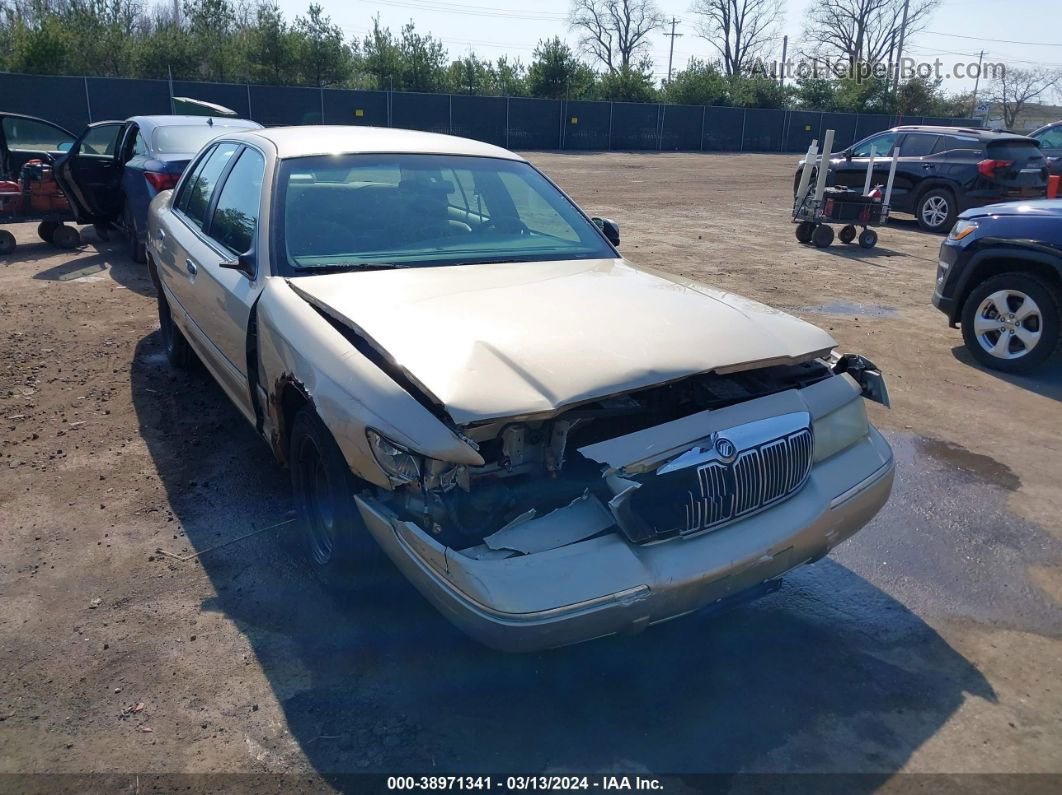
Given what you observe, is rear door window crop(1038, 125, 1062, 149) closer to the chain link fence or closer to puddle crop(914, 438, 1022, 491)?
puddle crop(914, 438, 1022, 491)

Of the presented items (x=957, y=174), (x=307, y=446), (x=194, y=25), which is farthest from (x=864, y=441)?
(x=194, y=25)

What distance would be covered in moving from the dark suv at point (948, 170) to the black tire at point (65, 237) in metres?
12.2

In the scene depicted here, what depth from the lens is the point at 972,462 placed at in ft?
16.4

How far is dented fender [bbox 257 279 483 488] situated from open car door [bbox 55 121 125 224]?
25.6 ft

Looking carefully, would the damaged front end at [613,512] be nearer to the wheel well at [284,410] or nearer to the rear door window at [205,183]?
the wheel well at [284,410]

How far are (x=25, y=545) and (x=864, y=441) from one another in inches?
147

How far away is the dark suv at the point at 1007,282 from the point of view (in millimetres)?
6309

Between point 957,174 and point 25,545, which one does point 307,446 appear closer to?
point 25,545

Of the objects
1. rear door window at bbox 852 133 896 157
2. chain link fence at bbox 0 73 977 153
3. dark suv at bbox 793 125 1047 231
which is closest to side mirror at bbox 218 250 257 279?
dark suv at bbox 793 125 1047 231

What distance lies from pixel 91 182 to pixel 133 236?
985 mm

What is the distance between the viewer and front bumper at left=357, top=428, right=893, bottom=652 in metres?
2.45

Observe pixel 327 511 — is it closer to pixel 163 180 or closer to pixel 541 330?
pixel 541 330

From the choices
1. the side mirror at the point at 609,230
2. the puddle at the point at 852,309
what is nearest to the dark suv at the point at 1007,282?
the puddle at the point at 852,309

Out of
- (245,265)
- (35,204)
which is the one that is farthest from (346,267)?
(35,204)
